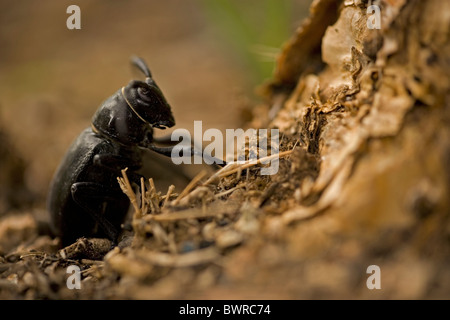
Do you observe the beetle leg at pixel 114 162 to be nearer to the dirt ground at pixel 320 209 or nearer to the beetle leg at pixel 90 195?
the beetle leg at pixel 90 195

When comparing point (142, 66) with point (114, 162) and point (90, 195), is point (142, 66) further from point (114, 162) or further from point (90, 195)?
point (90, 195)

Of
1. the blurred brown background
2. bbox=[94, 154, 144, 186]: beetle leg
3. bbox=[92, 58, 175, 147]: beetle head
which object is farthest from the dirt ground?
the blurred brown background

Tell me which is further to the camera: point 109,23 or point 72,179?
point 109,23

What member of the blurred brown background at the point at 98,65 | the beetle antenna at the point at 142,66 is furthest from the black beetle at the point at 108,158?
the blurred brown background at the point at 98,65

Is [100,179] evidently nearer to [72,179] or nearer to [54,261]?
[72,179]

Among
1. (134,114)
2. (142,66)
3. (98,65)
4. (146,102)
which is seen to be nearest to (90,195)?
(134,114)
